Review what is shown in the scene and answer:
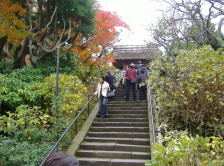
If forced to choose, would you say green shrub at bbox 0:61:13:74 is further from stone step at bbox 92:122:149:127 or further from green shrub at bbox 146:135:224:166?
green shrub at bbox 146:135:224:166

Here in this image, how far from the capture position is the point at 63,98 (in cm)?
834

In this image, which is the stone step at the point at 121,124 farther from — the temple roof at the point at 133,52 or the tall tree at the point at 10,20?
the temple roof at the point at 133,52

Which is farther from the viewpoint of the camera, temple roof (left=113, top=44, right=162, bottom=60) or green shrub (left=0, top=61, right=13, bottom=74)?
temple roof (left=113, top=44, right=162, bottom=60)

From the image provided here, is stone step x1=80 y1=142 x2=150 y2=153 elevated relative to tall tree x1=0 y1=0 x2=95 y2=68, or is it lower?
lower

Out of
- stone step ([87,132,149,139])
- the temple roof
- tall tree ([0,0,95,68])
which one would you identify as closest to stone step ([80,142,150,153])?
stone step ([87,132,149,139])

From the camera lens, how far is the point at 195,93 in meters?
7.34

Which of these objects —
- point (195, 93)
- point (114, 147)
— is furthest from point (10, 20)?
point (195, 93)

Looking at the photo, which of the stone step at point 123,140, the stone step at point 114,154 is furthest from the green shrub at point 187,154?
the stone step at point 123,140

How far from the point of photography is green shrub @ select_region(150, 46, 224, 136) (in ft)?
22.7

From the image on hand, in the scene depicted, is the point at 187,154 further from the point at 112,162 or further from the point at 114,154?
the point at 114,154

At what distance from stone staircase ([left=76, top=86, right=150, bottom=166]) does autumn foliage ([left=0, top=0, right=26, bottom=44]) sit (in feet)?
15.3

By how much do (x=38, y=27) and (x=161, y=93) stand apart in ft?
20.9

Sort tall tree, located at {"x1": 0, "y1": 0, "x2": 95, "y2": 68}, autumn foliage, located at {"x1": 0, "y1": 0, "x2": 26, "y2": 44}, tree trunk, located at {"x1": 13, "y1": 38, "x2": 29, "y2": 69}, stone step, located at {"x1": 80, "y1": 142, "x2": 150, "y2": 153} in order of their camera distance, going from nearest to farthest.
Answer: stone step, located at {"x1": 80, "y1": 142, "x2": 150, "y2": 153}, autumn foliage, located at {"x1": 0, "y1": 0, "x2": 26, "y2": 44}, tall tree, located at {"x1": 0, "y1": 0, "x2": 95, "y2": 68}, tree trunk, located at {"x1": 13, "y1": 38, "x2": 29, "y2": 69}

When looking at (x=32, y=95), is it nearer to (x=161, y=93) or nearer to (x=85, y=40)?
(x=161, y=93)
